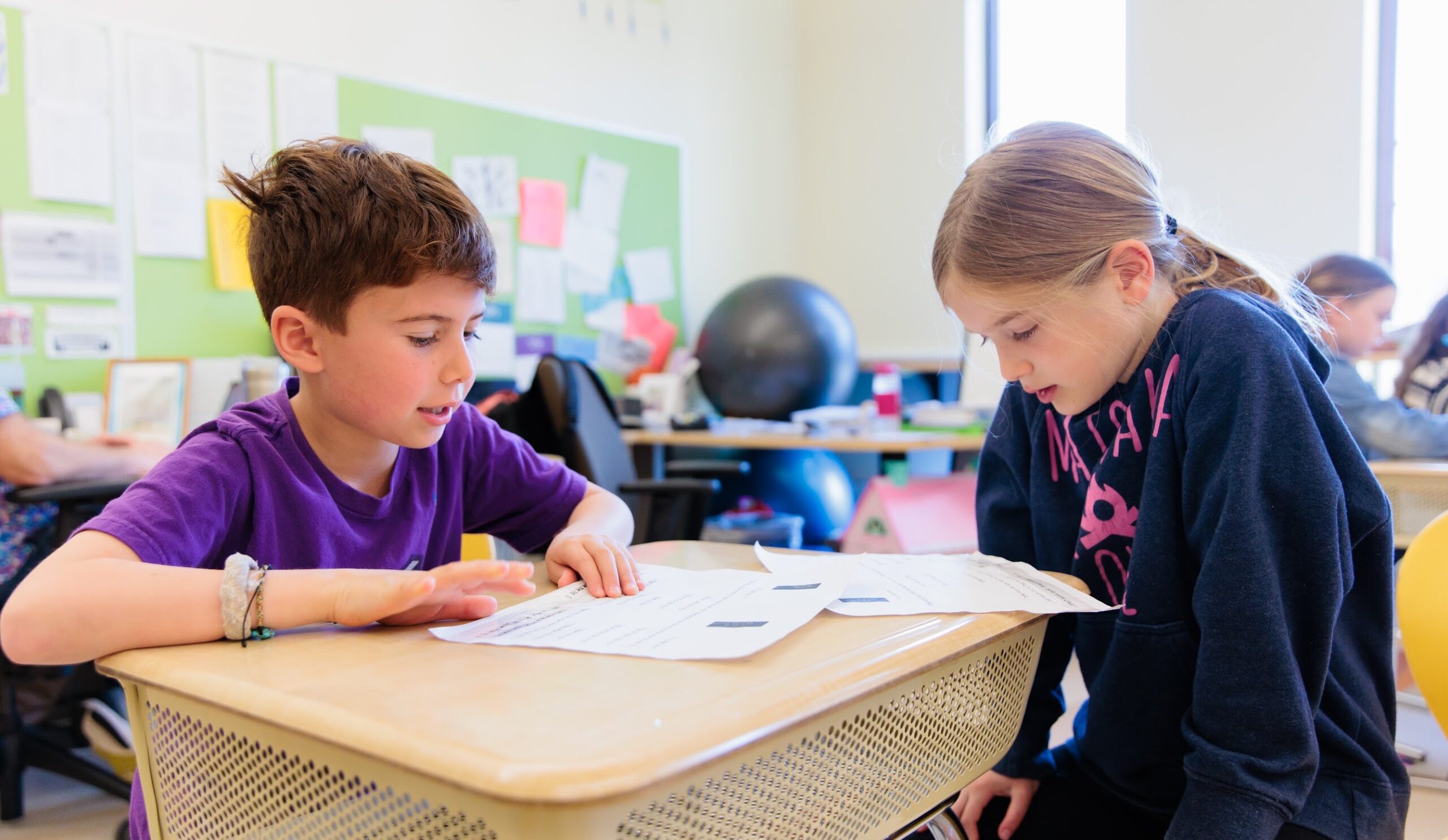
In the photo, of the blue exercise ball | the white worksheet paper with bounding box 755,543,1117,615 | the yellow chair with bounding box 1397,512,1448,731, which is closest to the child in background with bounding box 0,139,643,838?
the white worksheet paper with bounding box 755,543,1117,615

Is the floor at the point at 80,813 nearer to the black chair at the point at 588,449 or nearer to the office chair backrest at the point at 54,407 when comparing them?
the office chair backrest at the point at 54,407

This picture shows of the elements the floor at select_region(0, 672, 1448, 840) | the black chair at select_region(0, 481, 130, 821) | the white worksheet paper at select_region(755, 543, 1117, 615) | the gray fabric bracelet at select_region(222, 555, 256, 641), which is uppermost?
the gray fabric bracelet at select_region(222, 555, 256, 641)

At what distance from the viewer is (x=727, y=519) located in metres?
3.18

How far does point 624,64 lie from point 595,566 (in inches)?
124

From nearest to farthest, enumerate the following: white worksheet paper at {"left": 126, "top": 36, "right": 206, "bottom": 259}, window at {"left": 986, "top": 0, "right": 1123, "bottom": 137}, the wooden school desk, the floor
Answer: the wooden school desk, the floor, white worksheet paper at {"left": 126, "top": 36, "right": 206, "bottom": 259}, window at {"left": 986, "top": 0, "right": 1123, "bottom": 137}

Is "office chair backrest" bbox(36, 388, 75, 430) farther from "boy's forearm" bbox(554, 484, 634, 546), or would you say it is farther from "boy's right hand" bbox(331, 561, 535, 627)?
"boy's right hand" bbox(331, 561, 535, 627)

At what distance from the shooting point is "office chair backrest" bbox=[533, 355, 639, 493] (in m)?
2.23

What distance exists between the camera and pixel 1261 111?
10.9 ft

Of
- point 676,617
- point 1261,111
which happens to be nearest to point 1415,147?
point 1261,111

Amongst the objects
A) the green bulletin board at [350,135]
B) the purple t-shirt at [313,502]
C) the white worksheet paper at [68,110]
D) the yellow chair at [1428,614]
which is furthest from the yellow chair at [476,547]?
the white worksheet paper at [68,110]

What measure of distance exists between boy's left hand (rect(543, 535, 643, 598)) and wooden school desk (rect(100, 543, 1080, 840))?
185 millimetres

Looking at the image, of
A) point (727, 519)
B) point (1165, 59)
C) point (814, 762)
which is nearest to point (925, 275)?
point (1165, 59)

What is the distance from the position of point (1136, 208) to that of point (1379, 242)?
9.59 feet

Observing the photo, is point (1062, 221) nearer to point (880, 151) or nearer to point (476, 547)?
point (476, 547)
